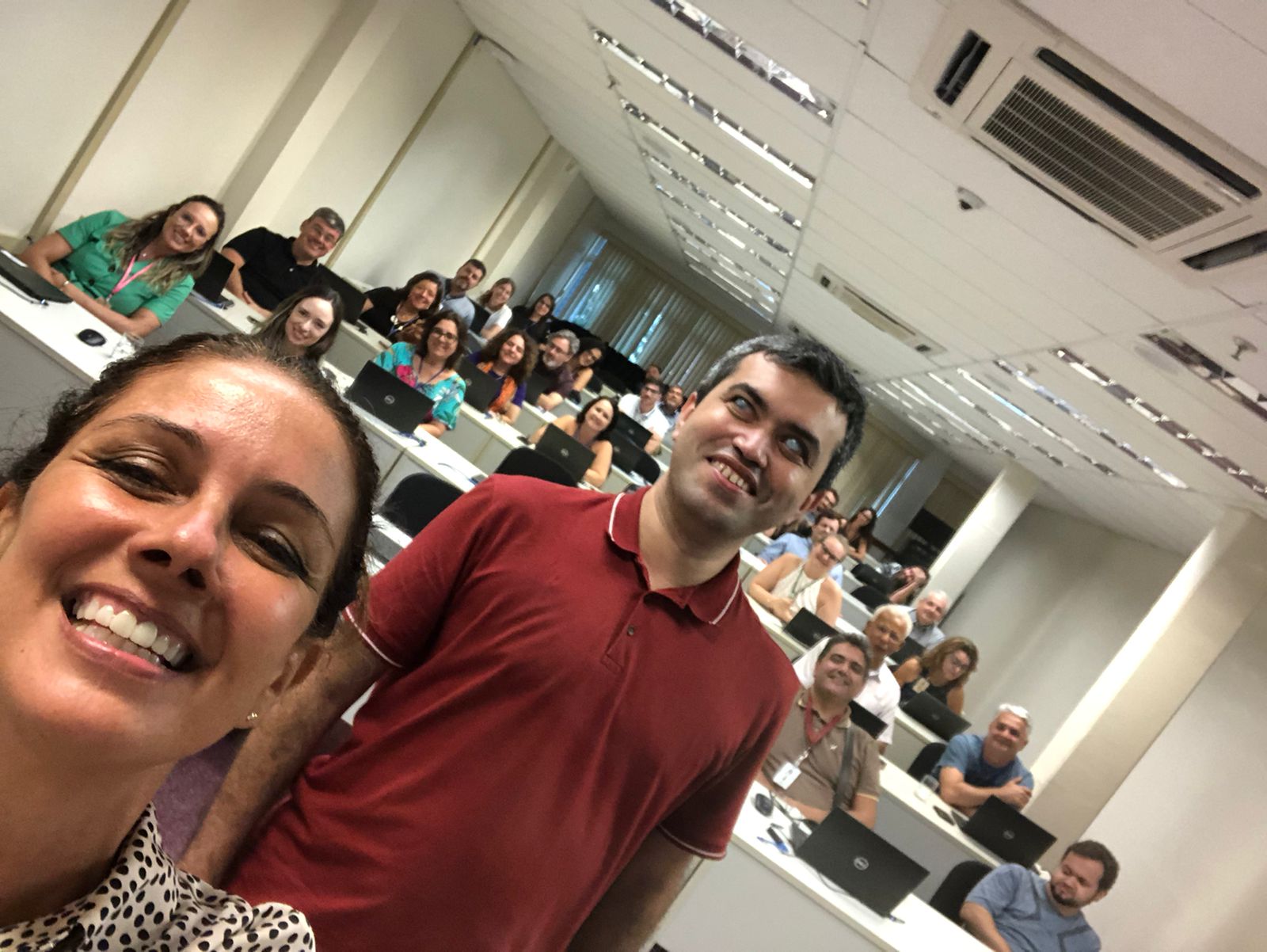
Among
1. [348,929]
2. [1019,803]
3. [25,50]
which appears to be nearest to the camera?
[348,929]

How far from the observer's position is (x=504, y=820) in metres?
1.03

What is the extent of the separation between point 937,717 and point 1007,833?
4.02 ft

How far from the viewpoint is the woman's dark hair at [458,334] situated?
467cm

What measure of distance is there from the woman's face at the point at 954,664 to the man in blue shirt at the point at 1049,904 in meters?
1.86

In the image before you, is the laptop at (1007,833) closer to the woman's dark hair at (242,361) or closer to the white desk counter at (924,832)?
the white desk counter at (924,832)

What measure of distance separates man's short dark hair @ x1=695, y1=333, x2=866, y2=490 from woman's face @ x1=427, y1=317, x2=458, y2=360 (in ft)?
11.5

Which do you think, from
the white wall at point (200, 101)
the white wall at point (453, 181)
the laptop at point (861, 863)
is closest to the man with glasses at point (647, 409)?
the white wall at point (453, 181)

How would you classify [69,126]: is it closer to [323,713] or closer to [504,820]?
[323,713]

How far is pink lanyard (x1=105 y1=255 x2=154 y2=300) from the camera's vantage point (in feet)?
12.6

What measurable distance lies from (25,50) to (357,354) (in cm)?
229

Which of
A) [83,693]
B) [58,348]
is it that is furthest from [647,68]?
[83,693]

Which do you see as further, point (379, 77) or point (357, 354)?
point (379, 77)

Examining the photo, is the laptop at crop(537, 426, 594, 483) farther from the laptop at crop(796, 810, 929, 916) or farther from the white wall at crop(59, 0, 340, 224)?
the laptop at crop(796, 810, 929, 916)

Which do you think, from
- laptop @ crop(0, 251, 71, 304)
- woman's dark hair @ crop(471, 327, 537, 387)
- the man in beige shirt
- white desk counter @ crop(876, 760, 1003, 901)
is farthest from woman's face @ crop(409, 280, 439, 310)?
white desk counter @ crop(876, 760, 1003, 901)
